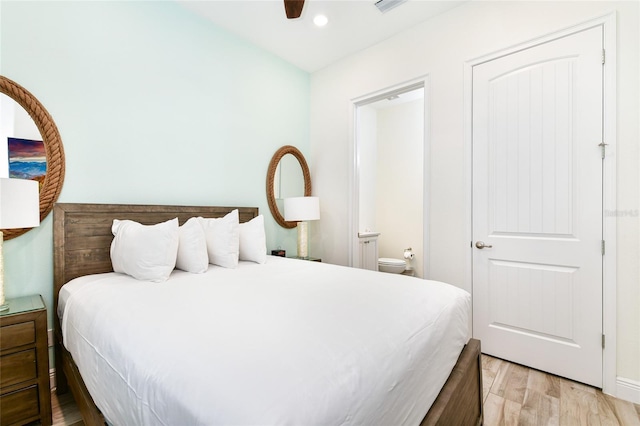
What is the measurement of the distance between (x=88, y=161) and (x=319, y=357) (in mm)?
2234

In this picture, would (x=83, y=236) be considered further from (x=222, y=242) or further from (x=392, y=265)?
(x=392, y=265)

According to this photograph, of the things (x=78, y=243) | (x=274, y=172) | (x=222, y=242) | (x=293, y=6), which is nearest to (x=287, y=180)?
(x=274, y=172)

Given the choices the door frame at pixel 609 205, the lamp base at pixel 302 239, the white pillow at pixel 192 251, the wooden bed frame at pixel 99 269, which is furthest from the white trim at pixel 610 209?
the white pillow at pixel 192 251

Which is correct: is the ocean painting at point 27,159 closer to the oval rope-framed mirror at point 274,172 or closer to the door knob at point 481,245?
the oval rope-framed mirror at point 274,172

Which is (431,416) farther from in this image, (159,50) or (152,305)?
(159,50)

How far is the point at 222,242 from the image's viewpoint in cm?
231

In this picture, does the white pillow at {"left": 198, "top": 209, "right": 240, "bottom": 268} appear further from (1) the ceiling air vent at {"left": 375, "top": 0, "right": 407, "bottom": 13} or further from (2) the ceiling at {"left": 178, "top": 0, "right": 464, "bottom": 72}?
(1) the ceiling air vent at {"left": 375, "top": 0, "right": 407, "bottom": 13}

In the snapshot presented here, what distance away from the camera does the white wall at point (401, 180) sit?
4574mm

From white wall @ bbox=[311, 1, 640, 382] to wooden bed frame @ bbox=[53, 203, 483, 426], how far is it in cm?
116

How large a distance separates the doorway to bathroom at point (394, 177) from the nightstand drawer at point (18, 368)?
11.5ft

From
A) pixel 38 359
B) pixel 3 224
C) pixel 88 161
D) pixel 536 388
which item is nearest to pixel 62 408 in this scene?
pixel 38 359

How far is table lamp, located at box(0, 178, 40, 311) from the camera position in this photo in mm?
1480

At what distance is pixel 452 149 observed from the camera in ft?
8.70

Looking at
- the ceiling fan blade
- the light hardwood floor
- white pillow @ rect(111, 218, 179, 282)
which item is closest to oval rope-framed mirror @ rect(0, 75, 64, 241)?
white pillow @ rect(111, 218, 179, 282)
